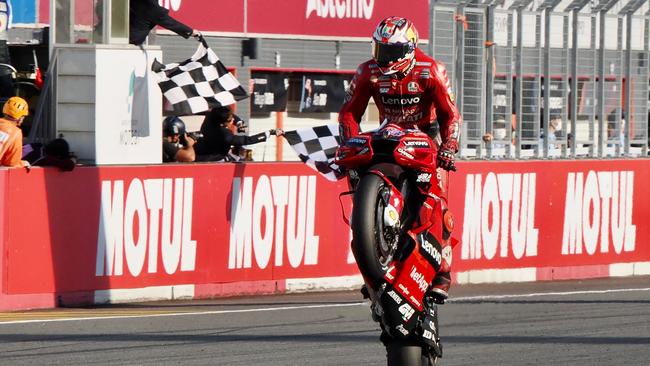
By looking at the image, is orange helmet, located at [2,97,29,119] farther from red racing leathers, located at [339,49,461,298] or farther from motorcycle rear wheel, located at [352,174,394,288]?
motorcycle rear wheel, located at [352,174,394,288]

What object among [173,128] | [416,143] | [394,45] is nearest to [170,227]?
[173,128]

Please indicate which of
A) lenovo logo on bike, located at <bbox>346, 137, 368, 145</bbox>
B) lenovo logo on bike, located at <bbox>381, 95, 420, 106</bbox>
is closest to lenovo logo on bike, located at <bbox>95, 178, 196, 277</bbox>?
lenovo logo on bike, located at <bbox>381, 95, 420, 106</bbox>

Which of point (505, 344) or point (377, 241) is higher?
point (377, 241)

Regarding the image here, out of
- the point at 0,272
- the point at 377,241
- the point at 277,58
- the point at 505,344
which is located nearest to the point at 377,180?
the point at 377,241

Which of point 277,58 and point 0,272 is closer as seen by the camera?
point 0,272

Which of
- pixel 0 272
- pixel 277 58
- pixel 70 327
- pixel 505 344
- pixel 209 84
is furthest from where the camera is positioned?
pixel 277 58

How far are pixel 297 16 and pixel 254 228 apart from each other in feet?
20.7

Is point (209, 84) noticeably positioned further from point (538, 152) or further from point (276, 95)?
point (276, 95)

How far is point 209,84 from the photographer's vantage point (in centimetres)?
1316

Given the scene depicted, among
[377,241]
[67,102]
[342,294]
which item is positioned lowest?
[342,294]

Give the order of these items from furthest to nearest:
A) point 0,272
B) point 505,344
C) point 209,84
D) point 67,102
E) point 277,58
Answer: point 277,58 < point 209,84 < point 67,102 < point 0,272 < point 505,344

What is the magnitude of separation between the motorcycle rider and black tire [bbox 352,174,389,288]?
39.5 inches

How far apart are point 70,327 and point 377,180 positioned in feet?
12.5

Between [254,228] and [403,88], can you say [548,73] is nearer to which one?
[254,228]
